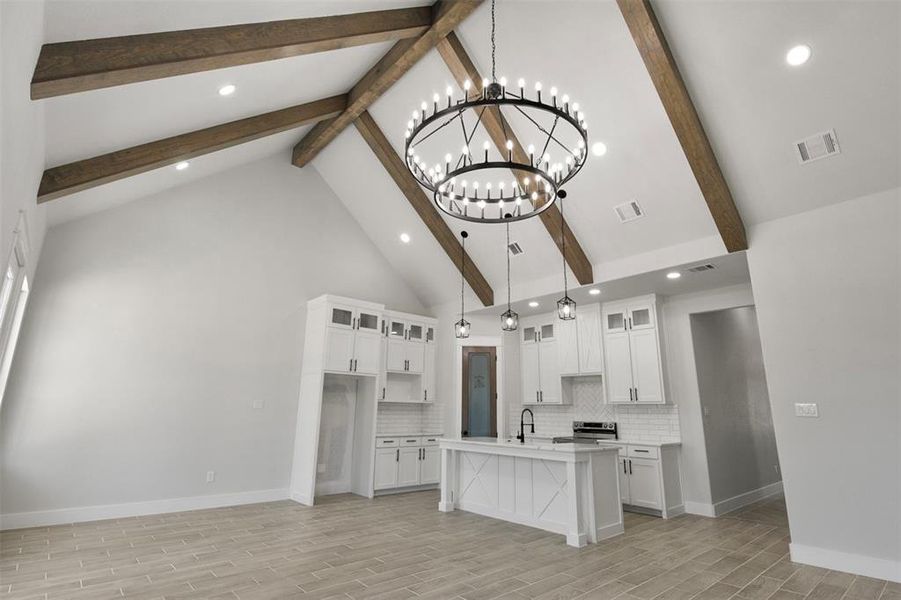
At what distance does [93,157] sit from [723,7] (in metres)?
5.65

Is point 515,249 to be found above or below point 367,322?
above

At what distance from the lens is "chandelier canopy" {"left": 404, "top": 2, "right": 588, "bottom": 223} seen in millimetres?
2980

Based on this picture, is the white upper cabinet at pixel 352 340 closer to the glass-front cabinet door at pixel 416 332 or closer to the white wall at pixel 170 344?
the white wall at pixel 170 344

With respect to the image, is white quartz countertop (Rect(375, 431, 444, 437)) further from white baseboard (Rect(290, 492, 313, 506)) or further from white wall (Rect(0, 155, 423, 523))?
white wall (Rect(0, 155, 423, 523))

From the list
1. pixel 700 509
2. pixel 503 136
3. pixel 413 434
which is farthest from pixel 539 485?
pixel 503 136

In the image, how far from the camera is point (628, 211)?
212 inches


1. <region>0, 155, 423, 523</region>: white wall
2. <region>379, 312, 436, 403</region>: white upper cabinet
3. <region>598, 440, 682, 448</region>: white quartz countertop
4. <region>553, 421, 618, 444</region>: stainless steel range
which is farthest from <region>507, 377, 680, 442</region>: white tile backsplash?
<region>0, 155, 423, 523</region>: white wall

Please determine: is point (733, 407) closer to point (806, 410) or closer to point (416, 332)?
point (806, 410)

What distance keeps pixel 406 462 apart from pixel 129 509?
146 inches

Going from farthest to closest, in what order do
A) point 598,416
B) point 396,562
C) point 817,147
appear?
1. point 598,416
2. point 817,147
3. point 396,562

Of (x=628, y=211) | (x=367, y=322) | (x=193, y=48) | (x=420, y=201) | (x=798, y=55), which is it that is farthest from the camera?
(x=367, y=322)

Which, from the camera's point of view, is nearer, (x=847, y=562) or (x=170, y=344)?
(x=847, y=562)

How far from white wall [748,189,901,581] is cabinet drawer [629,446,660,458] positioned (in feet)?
5.61

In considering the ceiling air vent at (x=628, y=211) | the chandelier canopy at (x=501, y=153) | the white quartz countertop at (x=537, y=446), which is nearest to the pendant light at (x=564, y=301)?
the chandelier canopy at (x=501, y=153)
